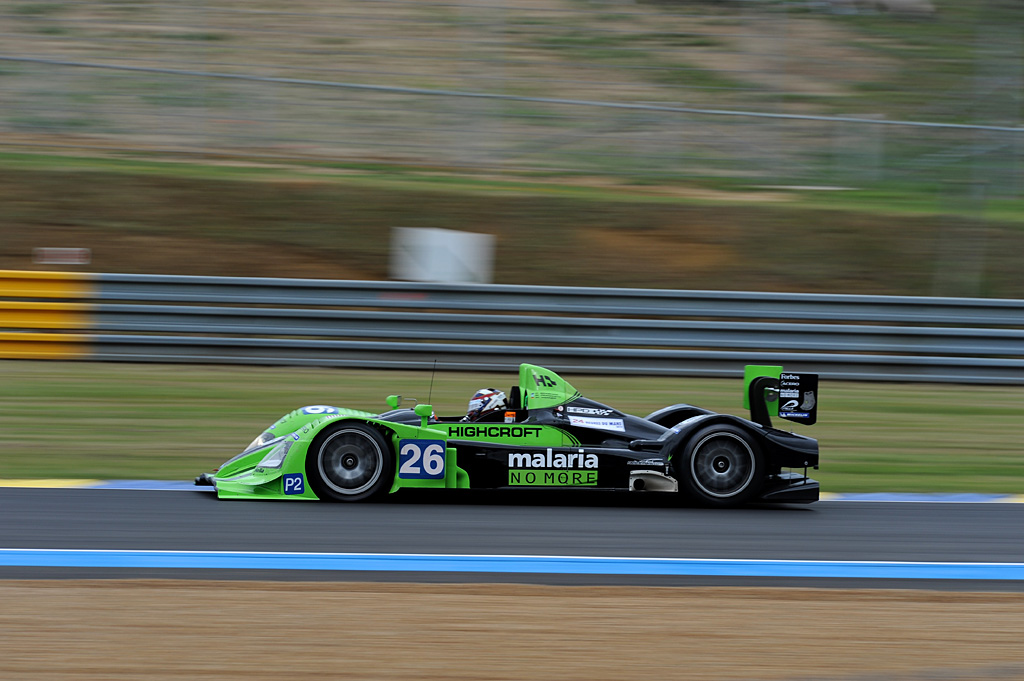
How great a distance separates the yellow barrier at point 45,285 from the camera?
35.0ft

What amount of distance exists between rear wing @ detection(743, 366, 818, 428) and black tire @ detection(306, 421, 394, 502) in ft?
7.22

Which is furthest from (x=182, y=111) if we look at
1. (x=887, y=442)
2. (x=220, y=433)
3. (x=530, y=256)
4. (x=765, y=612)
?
(x=765, y=612)

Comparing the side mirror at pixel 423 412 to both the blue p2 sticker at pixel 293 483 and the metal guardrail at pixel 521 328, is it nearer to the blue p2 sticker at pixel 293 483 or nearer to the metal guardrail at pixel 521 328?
the blue p2 sticker at pixel 293 483

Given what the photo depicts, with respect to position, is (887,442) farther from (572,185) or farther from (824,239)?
(572,185)

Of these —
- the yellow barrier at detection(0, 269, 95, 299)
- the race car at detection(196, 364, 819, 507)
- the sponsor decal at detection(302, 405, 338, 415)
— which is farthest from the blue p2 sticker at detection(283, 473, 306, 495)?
the yellow barrier at detection(0, 269, 95, 299)

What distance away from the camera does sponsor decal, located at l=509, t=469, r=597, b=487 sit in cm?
647

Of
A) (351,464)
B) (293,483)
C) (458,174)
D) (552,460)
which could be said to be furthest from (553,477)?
(458,174)

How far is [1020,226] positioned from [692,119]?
4.28m

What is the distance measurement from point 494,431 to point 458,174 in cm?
802

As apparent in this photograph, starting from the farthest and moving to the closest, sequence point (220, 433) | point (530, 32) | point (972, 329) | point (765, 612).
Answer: point (530, 32) < point (972, 329) < point (220, 433) < point (765, 612)

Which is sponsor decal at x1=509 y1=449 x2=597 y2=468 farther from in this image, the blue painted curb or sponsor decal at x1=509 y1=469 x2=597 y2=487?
the blue painted curb

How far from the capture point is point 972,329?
11.2 meters

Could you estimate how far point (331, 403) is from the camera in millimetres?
9602

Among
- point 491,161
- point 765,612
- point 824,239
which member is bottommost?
point 765,612
